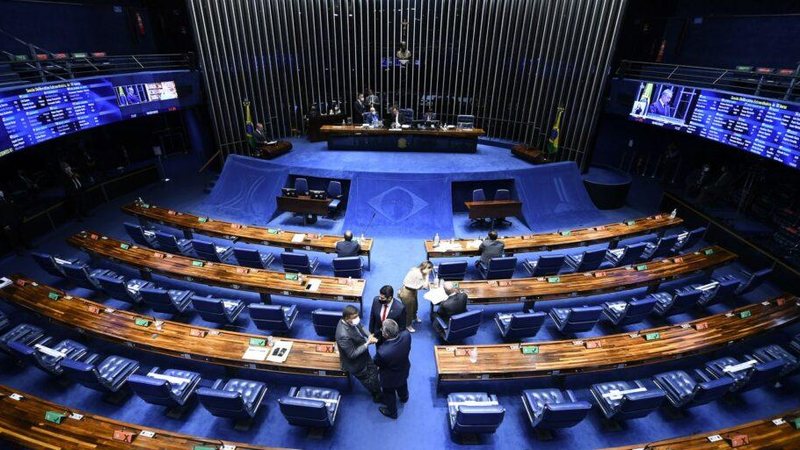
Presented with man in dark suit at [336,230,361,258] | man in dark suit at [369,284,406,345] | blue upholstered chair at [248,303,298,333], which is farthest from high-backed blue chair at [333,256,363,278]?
man in dark suit at [369,284,406,345]

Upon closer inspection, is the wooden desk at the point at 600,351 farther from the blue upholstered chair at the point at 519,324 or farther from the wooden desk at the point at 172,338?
the wooden desk at the point at 172,338

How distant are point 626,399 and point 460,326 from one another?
2.39 metres

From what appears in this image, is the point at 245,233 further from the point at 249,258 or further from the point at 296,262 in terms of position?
the point at 296,262

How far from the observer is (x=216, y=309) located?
6.39 m

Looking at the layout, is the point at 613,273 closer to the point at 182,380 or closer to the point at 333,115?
the point at 182,380

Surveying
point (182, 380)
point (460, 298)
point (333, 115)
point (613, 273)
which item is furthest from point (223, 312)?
point (333, 115)

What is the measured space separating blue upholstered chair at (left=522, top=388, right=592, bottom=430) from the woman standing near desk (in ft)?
7.13

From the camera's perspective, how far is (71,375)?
5.12 meters

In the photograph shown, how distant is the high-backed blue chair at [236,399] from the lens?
14.9 feet

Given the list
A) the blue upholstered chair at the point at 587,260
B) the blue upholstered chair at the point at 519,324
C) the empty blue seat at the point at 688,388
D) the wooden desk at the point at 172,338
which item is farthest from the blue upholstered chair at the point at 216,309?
the blue upholstered chair at the point at 587,260

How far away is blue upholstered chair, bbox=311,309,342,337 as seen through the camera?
5971 millimetres

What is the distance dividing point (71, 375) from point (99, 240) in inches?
174

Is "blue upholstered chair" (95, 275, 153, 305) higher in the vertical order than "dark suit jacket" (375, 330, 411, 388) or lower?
lower

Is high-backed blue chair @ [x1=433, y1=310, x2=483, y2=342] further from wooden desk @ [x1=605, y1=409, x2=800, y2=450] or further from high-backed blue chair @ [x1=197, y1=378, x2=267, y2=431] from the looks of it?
high-backed blue chair @ [x1=197, y1=378, x2=267, y2=431]
